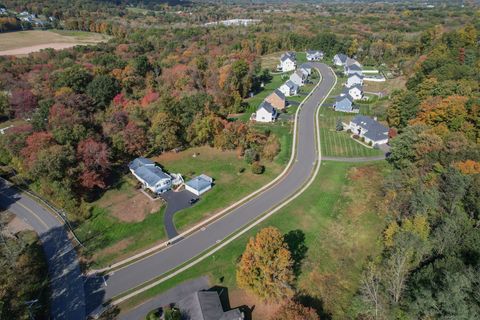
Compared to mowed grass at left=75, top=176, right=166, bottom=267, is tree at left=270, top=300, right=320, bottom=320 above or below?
above

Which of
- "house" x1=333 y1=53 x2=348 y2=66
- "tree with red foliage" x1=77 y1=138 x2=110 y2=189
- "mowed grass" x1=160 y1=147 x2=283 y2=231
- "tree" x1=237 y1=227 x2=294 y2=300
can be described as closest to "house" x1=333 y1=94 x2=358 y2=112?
"mowed grass" x1=160 y1=147 x2=283 y2=231

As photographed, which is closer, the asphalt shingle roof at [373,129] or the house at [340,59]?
the asphalt shingle roof at [373,129]

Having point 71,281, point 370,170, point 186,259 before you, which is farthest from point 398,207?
point 71,281

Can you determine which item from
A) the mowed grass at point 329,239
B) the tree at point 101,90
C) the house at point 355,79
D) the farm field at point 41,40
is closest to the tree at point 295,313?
the mowed grass at point 329,239

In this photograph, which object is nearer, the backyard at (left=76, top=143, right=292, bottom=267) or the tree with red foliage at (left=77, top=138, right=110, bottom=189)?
the backyard at (left=76, top=143, right=292, bottom=267)

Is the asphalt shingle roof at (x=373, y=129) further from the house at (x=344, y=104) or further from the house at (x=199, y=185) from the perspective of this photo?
the house at (x=199, y=185)

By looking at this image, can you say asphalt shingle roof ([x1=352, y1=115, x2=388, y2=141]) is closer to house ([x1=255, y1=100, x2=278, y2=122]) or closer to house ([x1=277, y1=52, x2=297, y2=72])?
house ([x1=255, y1=100, x2=278, y2=122])

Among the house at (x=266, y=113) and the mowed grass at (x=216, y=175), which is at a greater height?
the house at (x=266, y=113)
